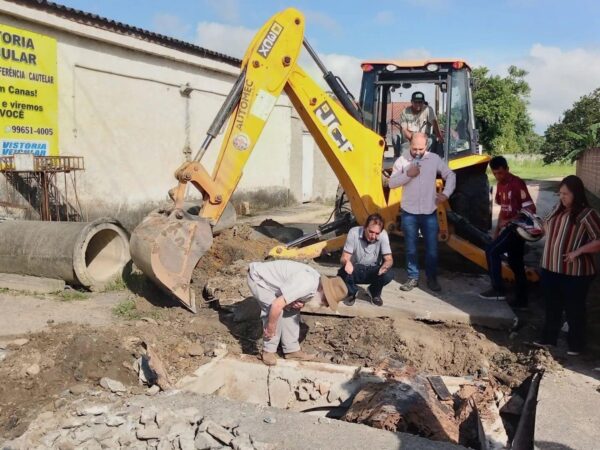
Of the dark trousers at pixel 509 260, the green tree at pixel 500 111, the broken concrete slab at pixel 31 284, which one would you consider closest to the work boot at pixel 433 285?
the dark trousers at pixel 509 260

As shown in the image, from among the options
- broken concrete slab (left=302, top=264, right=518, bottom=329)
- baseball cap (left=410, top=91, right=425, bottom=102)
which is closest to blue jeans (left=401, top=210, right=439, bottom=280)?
broken concrete slab (left=302, top=264, right=518, bottom=329)

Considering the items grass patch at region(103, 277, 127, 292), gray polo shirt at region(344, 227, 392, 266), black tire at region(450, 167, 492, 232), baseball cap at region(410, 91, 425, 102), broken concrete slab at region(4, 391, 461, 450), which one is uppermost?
baseball cap at region(410, 91, 425, 102)

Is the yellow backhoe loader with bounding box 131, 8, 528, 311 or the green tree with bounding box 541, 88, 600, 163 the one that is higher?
the green tree with bounding box 541, 88, 600, 163

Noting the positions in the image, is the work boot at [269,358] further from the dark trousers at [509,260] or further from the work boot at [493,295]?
the dark trousers at [509,260]

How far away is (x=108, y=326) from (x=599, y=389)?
14.4 feet

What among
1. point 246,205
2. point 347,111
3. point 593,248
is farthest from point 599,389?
point 246,205

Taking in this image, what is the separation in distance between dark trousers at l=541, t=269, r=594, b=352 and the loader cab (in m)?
2.48

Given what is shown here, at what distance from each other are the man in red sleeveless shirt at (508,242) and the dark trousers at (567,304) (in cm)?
88

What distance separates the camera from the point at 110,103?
10.6 m

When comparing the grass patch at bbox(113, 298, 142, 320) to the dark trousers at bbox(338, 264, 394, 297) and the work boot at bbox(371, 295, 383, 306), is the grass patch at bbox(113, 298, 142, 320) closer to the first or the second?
the dark trousers at bbox(338, 264, 394, 297)

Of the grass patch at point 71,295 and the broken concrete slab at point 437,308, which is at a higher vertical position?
the broken concrete slab at point 437,308

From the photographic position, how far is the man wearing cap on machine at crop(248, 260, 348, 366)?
185 inches

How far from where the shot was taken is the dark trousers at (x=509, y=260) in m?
5.98

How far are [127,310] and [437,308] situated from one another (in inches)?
128
